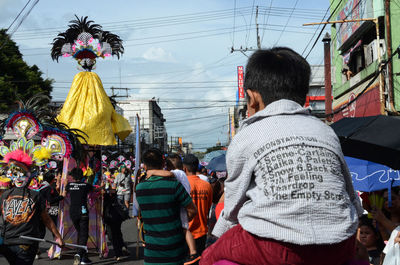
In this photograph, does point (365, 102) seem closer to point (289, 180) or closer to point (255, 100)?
point (255, 100)

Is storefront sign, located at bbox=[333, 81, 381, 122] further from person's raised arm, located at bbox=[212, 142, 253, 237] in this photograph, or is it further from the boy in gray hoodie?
person's raised arm, located at bbox=[212, 142, 253, 237]

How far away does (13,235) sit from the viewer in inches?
205

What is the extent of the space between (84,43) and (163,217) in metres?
7.06

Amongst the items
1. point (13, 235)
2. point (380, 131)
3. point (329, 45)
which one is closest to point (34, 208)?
point (13, 235)

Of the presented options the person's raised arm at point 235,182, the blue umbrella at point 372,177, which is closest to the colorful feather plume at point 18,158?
the blue umbrella at point 372,177

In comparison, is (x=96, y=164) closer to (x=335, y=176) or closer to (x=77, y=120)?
(x=77, y=120)

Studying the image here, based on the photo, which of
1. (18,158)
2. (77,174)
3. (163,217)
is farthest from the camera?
(77,174)

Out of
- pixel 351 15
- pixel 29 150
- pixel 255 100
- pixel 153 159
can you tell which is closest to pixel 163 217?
pixel 153 159

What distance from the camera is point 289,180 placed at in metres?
1.84

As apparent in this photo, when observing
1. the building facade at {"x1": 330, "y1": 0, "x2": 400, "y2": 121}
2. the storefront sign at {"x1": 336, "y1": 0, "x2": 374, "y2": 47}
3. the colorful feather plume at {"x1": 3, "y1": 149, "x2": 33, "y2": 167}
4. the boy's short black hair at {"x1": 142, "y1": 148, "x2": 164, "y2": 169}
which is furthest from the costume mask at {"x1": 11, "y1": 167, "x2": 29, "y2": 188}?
the storefront sign at {"x1": 336, "y1": 0, "x2": 374, "y2": 47}

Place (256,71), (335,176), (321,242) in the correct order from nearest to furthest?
(321,242) < (335,176) < (256,71)

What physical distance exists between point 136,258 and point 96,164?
2.33m

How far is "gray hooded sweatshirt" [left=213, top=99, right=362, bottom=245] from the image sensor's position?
1.81 m

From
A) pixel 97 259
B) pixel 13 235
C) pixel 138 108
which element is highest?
pixel 138 108
